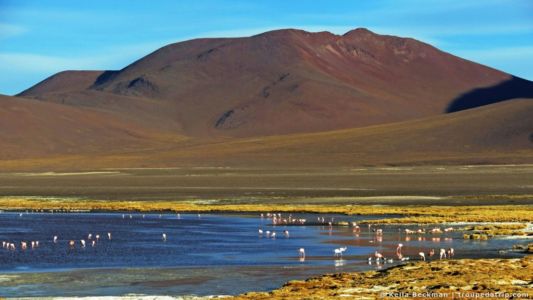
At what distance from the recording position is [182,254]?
32969 millimetres

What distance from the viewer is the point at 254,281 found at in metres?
25.9

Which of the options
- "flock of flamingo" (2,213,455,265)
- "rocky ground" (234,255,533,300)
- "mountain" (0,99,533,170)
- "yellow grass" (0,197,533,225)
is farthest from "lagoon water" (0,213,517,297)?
"mountain" (0,99,533,170)

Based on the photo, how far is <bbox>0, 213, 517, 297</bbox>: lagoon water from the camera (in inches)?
1005

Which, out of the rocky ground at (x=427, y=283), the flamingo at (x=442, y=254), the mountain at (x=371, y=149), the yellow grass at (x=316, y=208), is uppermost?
the mountain at (x=371, y=149)

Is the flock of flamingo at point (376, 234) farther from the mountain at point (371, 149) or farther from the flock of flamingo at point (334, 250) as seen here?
the mountain at point (371, 149)

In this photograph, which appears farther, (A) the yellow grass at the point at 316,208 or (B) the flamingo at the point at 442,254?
(A) the yellow grass at the point at 316,208

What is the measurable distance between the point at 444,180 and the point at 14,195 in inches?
1486

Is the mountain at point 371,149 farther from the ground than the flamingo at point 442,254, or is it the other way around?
the mountain at point 371,149

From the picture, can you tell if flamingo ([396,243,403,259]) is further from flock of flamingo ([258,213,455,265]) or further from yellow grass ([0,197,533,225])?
yellow grass ([0,197,533,225])

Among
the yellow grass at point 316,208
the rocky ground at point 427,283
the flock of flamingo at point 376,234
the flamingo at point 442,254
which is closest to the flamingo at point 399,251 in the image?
the flock of flamingo at point 376,234

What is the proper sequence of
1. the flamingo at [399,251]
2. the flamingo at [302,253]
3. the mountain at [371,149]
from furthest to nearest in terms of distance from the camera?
the mountain at [371,149] < the flamingo at [302,253] < the flamingo at [399,251]

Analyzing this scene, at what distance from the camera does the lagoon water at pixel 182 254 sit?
83.8 feet

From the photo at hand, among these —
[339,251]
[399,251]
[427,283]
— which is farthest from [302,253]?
[427,283]

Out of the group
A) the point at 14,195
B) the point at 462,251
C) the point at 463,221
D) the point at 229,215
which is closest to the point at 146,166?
the point at 14,195
